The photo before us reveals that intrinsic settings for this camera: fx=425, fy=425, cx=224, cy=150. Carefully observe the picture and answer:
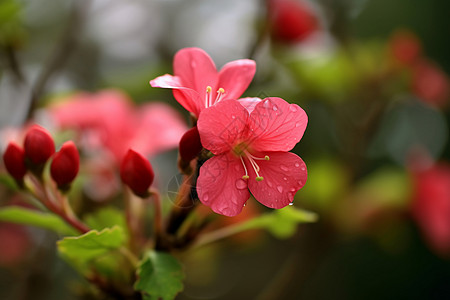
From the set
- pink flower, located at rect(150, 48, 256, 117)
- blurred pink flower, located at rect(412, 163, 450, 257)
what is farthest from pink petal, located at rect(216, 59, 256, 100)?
blurred pink flower, located at rect(412, 163, 450, 257)

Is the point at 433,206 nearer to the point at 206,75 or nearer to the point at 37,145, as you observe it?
the point at 206,75

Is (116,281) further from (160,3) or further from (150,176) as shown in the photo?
(160,3)

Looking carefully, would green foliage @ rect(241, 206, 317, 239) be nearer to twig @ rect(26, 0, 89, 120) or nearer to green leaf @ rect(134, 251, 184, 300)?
green leaf @ rect(134, 251, 184, 300)

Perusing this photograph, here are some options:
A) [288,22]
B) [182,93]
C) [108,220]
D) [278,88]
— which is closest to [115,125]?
[108,220]

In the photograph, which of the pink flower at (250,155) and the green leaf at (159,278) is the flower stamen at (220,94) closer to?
the pink flower at (250,155)

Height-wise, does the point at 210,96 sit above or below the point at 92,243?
above
